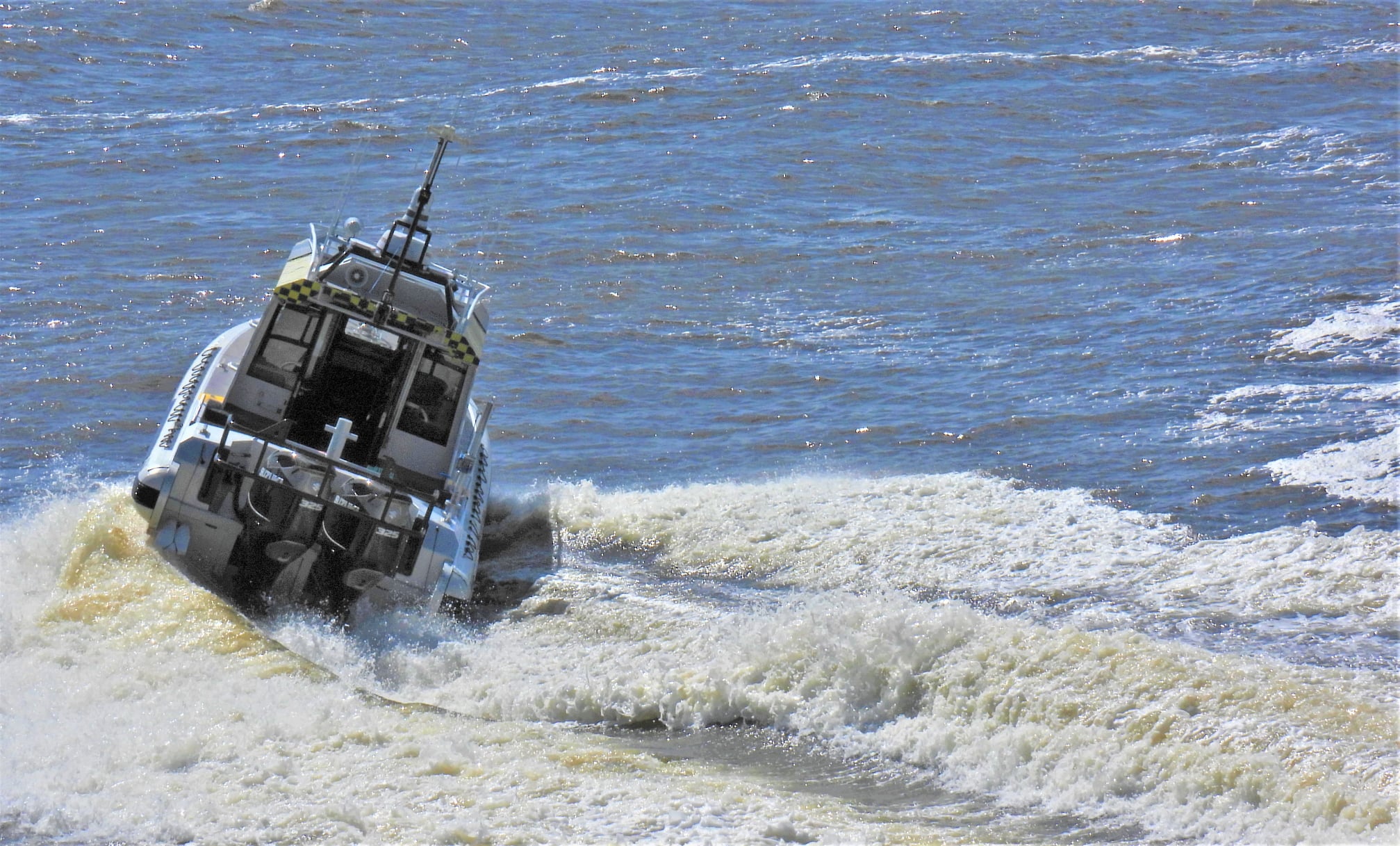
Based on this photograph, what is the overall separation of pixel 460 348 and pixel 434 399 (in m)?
0.70

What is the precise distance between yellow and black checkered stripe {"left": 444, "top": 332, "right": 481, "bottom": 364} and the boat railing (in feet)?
4.67

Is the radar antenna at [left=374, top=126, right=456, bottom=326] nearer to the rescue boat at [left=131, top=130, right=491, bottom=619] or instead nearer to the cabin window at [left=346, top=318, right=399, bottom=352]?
the rescue boat at [left=131, top=130, right=491, bottom=619]

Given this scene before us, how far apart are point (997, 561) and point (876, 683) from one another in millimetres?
3067

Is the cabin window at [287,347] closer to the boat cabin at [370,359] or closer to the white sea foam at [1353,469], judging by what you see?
the boat cabin at [370,359]

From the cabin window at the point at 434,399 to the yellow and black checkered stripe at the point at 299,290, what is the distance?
1048 mm

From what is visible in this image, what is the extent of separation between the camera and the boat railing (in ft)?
34.2

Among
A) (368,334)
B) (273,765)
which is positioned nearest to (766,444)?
(368,334)

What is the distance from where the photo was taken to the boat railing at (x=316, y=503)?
34.2ft

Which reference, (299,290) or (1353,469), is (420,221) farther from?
(1353,469)

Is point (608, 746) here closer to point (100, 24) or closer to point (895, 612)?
point (895, 612)

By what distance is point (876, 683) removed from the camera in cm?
938

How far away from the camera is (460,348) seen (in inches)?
459

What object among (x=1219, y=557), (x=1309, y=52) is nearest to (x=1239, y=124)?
(x=1309, y=52)

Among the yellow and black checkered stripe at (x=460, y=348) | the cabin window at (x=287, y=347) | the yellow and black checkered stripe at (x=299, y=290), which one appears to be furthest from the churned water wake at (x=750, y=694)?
the yellow and black checkered stripe at (x=299, y=290)
